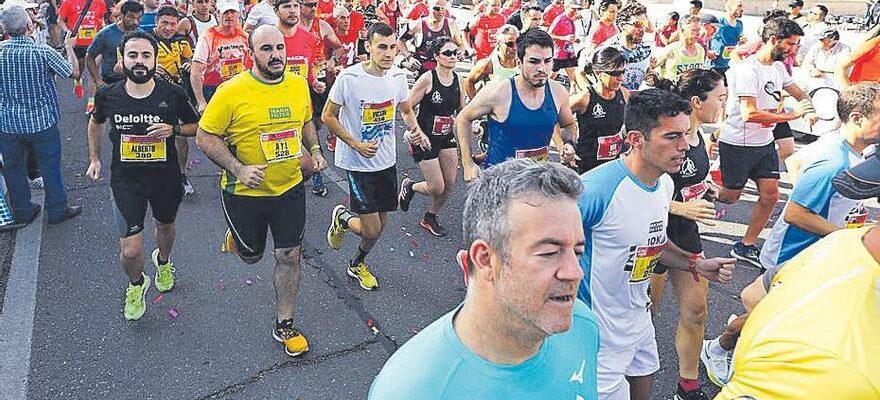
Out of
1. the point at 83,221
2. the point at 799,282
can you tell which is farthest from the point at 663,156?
the point at 83,221

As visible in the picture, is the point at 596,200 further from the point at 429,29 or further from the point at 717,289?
the point at 429,29

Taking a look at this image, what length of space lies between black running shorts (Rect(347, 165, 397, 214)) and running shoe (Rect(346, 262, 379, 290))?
16.3 inches

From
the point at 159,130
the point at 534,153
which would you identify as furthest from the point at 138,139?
the point at 534,153

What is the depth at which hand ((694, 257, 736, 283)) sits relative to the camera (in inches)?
118

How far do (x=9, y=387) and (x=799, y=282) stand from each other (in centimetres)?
395

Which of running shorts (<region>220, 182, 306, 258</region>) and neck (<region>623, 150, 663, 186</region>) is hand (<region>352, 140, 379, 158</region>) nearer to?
running shorts (<region>220, 182, 306, 258</region>)

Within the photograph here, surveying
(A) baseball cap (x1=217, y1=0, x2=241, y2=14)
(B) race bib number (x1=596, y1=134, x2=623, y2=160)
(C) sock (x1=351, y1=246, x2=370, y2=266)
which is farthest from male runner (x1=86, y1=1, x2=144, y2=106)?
(B) race bib number (x1=596, y1=134, x2=623, y2=160)

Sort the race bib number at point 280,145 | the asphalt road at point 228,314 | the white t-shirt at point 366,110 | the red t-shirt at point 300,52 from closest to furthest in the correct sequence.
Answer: the asphalt road at point 228,314
the race bib number at point 280,145
the white t-shirt at point 366,110
the red t-shirt at point 300,52

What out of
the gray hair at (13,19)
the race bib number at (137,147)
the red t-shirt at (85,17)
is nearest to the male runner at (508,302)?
the race bib number at (137,147)

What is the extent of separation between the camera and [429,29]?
8938 mm

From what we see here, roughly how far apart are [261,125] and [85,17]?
7310 millimetres

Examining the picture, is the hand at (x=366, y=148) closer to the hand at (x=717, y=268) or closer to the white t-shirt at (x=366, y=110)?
the white t-shirt at (x=366, y=110)

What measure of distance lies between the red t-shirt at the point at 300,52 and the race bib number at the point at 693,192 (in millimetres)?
4149

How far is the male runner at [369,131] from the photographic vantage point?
194 inches
